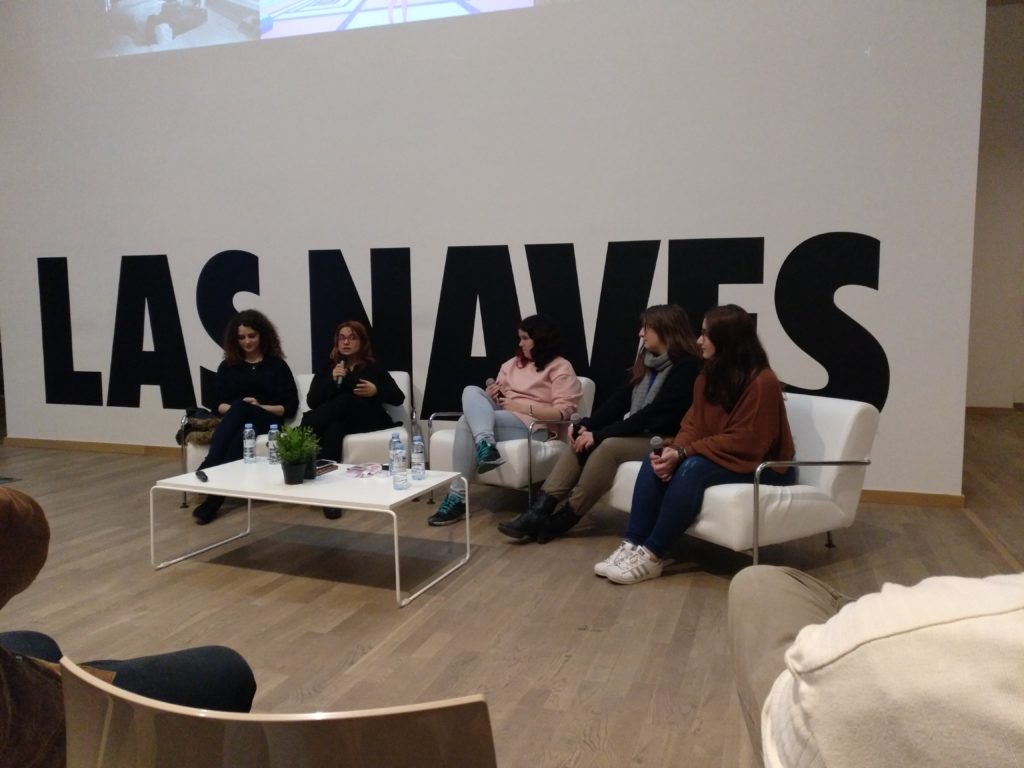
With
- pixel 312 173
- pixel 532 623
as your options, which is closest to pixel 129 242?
pixel 312 173

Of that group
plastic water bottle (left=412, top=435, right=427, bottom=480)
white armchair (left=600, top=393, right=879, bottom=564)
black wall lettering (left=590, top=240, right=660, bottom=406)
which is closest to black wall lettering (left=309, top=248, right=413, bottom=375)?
black wall lettering (left=590, top=240, right=660, bottom=406)

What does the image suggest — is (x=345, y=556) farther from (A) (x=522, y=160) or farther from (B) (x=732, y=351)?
(A) (x=522, y=160)

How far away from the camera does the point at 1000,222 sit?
847 cm

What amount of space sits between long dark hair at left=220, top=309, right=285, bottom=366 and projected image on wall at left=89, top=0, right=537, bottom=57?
224 cm

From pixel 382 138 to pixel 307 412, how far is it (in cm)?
212

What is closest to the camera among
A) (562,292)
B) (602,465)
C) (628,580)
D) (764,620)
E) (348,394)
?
(764,620)

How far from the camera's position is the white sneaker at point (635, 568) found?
139 inches

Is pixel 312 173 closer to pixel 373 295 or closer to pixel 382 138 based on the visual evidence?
pixel 382 138

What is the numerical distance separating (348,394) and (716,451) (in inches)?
97.7

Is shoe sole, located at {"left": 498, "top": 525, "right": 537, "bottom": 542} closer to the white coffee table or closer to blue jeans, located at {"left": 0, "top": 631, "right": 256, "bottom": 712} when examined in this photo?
the white coffee table

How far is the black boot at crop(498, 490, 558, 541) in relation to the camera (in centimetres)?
411

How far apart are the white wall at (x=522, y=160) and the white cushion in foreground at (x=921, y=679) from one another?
14.2 ft

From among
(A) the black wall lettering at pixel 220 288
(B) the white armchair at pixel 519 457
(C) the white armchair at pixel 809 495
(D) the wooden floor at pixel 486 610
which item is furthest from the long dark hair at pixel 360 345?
(C) the white armchair at pixel 809 495

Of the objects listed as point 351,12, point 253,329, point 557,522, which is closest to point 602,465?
point 557,522
